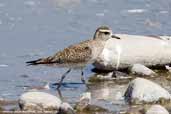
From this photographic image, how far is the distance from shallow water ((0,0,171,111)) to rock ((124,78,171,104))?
0.71 feet

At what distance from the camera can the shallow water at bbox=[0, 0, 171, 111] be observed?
11.0 meters

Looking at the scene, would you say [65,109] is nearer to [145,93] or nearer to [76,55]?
[145,93]

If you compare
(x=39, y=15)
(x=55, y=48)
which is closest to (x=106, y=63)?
(x=55, y=48)

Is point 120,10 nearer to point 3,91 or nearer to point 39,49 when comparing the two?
point 39,49

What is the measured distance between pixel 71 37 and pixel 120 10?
2436mm

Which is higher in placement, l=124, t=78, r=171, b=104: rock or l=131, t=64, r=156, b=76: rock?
l=124, t=78, r=171, b=104: rock

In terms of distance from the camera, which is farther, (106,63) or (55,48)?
(55,48)

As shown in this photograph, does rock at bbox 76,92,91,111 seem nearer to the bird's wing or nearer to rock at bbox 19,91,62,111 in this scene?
rock at bbox 19,91,62,111

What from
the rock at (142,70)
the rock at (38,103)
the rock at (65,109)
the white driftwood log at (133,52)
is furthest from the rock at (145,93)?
the white driftwood log at (133,52)

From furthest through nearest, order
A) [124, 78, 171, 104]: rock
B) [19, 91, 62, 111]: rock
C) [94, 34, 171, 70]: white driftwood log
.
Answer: [94, 34, 171, 70]: white driftwood log → [124, 78, 171, 104]: rock → [19, 91, 62, 111]: rock

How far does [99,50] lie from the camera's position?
36.7ft

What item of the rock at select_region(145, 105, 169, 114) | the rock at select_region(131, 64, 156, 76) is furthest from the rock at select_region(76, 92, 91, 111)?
the rock at select_region(131, 64, 156, 76)

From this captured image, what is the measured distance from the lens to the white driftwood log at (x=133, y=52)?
1189 centimetres

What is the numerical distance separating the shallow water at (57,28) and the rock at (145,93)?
0.22 m
